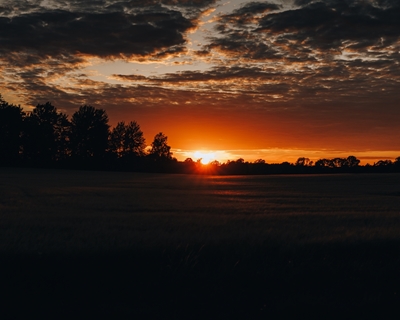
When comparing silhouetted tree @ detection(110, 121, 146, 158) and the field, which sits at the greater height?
silhouetted tree @ detection(110, 121, 146, 158)

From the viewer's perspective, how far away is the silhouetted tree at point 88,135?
95625 mm

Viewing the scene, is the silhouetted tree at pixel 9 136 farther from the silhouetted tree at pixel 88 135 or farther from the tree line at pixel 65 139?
the silhouetted tree at pixel 88 135

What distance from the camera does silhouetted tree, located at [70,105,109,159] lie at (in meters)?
95.6

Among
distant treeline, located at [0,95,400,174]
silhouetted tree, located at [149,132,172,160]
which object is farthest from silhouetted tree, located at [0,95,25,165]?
silhouetted tree, located at [149,132,172,160]

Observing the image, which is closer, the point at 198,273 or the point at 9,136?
the point at 198,273

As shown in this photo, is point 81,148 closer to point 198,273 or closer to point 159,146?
point 159,146

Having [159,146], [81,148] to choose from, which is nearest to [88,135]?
[81,148]

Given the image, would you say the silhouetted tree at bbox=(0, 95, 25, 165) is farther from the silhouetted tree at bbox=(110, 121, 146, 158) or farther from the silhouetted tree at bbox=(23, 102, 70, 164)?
the silhouetted tree at bbox=(110, 121, 146, 158)

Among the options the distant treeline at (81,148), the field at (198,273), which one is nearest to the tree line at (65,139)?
the distant treeline at (81,148)

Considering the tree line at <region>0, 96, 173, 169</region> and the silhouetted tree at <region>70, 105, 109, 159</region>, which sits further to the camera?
the silhouetted tree at <region>70, 105, 109, 159</region>

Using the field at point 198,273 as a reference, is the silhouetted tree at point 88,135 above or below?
above

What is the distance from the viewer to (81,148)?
95938 mm

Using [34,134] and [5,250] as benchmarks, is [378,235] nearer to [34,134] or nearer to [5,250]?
[5,250]

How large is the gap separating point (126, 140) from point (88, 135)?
11496 millimetres
